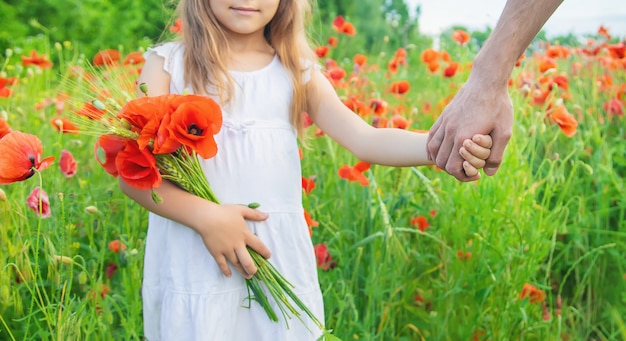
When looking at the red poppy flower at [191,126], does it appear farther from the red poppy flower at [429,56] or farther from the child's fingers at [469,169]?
the red poppy flower at [429,56]

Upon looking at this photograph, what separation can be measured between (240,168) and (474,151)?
46cm

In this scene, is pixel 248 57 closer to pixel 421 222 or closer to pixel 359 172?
pixel 359 172

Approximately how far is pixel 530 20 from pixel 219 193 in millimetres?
685

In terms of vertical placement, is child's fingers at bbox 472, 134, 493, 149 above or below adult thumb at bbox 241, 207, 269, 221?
above

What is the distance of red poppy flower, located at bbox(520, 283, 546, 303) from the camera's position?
196 centimetres

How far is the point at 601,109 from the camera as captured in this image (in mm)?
3273

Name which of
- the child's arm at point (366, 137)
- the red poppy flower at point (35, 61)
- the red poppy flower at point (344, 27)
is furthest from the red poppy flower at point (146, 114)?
the red poppy flower at point (344, 27)

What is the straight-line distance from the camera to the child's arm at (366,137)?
4.86ft

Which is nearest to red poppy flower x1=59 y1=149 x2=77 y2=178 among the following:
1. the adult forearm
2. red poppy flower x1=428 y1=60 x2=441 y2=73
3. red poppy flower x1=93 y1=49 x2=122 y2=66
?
red poppy flower x1=93 y1=49 x2=122 y2=66

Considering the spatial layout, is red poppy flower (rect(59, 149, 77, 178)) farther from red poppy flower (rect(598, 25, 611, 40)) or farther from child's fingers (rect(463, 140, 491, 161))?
red poppy flower (rect(598, 25, 611, 40))

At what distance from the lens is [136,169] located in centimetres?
125

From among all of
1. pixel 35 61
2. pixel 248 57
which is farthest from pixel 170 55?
pixel 35 61

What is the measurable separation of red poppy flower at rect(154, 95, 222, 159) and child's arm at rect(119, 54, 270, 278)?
138mm

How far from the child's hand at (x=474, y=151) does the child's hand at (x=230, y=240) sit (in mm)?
411
